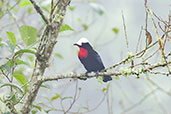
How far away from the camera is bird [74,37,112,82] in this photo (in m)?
1.70

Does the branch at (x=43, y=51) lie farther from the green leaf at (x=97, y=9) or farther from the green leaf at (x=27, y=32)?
the green leaf at (x=97, y=9)

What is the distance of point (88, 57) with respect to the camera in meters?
1.78

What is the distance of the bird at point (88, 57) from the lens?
1700 mm

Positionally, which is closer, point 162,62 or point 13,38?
point 162,62

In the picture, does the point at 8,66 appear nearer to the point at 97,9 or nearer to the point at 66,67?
the point at 97,9

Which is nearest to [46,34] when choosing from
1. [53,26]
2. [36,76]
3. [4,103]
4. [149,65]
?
[53,26]

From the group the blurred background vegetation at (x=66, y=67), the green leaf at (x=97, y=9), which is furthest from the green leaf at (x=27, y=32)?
the green leaf at (x=97, y=9)

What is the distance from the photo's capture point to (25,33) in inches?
50.7

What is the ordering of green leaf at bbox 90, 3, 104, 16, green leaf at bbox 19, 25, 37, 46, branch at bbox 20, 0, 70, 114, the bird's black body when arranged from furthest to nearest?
green leaf at bbox 90, 3, 104, 16
the bird's black body
green leaf at bbox 19, 25, 37, 46
branch at bbox 20, 0, 70, 114

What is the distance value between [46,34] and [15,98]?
0.22 meters

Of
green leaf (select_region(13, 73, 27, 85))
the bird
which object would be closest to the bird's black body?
the bird

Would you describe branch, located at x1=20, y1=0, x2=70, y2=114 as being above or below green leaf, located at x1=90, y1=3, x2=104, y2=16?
below

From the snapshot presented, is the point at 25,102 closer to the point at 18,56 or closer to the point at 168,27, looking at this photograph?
the point at 18,56

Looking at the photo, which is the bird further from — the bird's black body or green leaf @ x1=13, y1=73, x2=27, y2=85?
green leaf @ x1=13, y1=73, x2=27, y2=85
